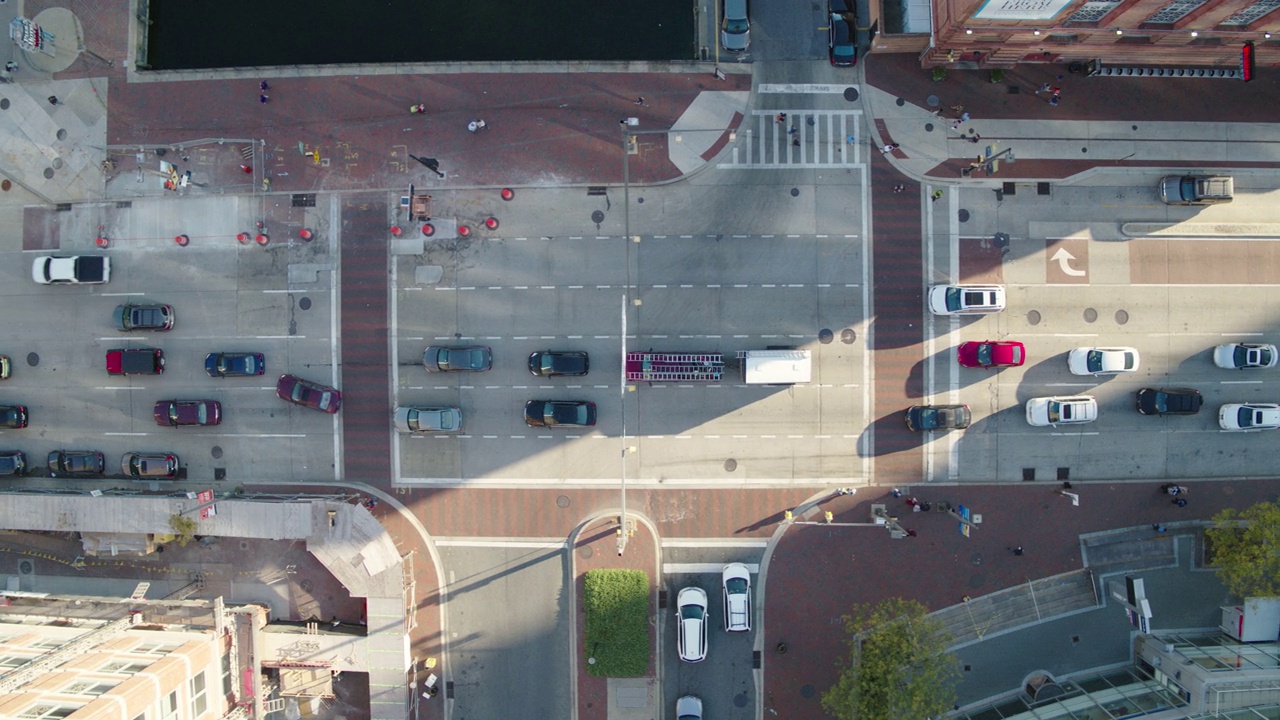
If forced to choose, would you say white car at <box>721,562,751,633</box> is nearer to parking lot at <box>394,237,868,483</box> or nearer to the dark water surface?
parking lot at <box>394,237,868,483</box>

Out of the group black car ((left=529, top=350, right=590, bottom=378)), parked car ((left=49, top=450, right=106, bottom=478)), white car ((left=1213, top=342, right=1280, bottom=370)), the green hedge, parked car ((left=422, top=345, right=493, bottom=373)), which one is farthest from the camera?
parked car ((left=49, top=450, right=106, bottom=478))

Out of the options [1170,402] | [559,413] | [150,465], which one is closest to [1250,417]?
[1170,402]

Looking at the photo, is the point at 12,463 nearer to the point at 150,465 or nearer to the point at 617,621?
the point at 150,465

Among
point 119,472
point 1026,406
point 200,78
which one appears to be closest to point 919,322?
point 1026,406

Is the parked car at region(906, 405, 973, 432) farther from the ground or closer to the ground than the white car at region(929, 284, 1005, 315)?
closer to the ground

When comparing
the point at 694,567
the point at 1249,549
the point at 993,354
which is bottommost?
the point at 694,567

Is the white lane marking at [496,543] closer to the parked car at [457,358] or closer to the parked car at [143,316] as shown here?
the parked car at [457,358]

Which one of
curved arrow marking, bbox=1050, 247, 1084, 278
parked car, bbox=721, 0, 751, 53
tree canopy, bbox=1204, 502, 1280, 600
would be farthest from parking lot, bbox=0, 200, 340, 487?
tree canopy, bbox=1204, 502, 1280, 600
